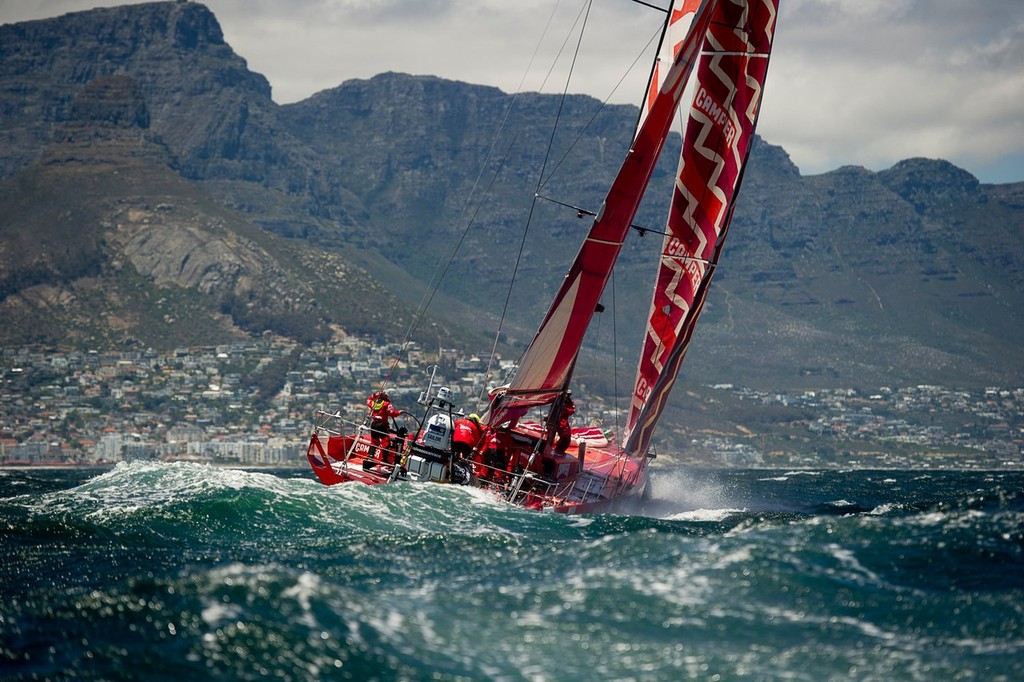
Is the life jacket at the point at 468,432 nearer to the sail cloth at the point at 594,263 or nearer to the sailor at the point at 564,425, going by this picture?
the sail cloth at the point at 594,263

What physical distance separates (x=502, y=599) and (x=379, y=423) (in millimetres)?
15082

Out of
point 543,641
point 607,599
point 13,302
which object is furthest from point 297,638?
point 13,302

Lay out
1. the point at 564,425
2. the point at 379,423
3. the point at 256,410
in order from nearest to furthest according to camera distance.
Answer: the point at 379,423
the point at 564,425
the point at 256,410

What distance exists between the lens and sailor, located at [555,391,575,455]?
114 ft

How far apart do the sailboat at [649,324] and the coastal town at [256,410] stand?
65.6 metres

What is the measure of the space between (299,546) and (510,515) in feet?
18.6

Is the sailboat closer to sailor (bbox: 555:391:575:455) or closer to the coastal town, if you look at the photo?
sailor (bbox: 555:391:575:455)

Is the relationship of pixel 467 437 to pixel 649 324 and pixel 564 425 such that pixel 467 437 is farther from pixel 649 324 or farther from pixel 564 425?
pixel 649 324

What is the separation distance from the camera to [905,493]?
48.7 metres

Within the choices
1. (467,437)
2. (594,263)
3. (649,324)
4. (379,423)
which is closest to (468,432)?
(467,437)

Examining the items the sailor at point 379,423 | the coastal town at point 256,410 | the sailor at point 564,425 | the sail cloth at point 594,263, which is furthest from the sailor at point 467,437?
the coastal town at point 256,410

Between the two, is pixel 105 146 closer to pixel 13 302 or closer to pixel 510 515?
pixel 13 302

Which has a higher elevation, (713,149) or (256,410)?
(713,149)

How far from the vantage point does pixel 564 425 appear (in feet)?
117
